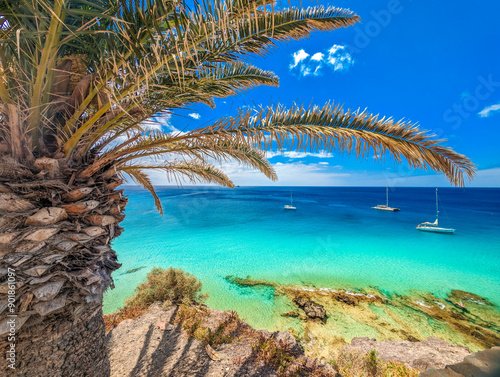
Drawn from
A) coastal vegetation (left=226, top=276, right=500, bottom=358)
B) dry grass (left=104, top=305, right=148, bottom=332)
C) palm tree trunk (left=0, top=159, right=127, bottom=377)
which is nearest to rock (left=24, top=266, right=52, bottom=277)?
palm tree trunk (left=0, top=159, right=127, bottom=377)

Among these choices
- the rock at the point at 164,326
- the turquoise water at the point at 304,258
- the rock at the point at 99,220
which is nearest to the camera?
the rock at the point at 99,220

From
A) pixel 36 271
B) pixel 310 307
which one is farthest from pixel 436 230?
pixel 36 271

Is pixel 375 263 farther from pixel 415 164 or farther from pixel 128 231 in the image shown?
pixel 128 231

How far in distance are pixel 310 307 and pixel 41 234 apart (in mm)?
7838

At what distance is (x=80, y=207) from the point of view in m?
2.01

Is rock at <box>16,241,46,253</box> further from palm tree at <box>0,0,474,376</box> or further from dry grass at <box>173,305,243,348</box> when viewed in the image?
dry grass at <box>173,305,243,348</box>

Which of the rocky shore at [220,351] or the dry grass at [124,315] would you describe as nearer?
the rocky shore at [220,351]

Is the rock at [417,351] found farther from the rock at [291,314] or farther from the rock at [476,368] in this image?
the rock at [476,368]

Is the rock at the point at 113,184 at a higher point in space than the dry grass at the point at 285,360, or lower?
higher

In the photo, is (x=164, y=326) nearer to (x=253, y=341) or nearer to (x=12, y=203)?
(x=253, y=341)

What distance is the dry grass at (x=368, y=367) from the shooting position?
3.50 meters

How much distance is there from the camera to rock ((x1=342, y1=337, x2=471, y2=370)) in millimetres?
4061

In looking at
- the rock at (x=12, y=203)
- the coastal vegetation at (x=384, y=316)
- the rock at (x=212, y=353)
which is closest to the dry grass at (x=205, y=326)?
the rock at (x=212, y=353)

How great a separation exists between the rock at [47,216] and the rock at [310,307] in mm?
7423
